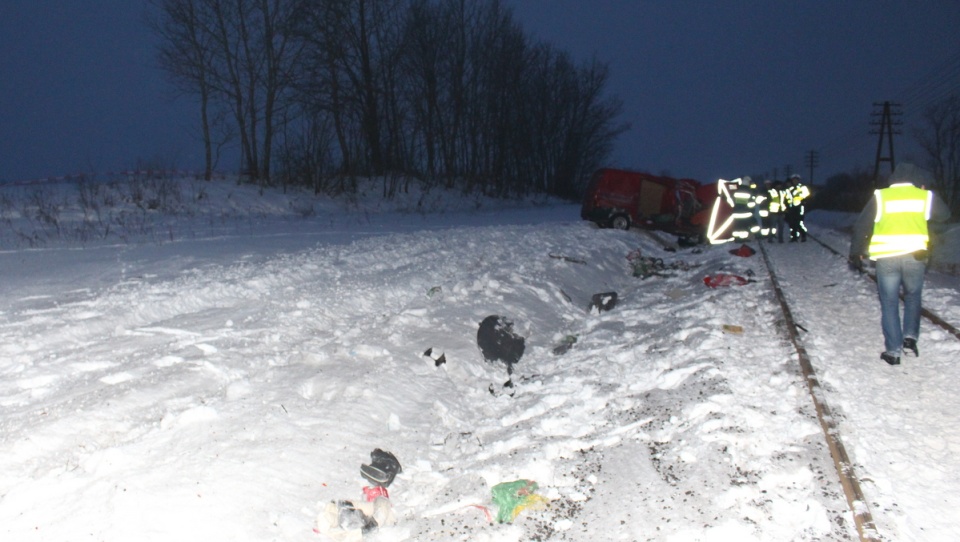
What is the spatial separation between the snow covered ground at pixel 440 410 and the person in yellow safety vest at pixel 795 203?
28.4 feet

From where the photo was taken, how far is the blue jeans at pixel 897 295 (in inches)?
247

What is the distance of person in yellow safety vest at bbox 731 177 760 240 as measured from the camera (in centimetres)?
1622

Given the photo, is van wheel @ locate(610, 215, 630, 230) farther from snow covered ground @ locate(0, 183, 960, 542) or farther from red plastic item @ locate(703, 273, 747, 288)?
snow covered ground @ locate(0, 183, 960, 542)

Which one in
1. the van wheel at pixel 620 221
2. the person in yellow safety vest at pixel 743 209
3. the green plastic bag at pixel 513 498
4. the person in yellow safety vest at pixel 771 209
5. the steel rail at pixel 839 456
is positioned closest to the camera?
the steel rail at pixel 839 456

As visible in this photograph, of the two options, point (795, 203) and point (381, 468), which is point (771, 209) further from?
point (381, 468)

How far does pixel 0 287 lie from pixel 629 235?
14.3 metres

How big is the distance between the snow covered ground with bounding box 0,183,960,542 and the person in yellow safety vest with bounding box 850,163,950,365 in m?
0.37

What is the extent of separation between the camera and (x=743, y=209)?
53.9 feet

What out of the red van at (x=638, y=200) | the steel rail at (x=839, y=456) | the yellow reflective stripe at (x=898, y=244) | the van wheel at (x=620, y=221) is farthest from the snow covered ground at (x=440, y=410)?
the van wheel at (x=620, y=221)

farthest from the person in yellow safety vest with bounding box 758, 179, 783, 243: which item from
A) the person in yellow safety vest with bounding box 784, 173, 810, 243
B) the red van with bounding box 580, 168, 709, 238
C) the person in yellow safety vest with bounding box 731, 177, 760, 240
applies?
the red van with bounding box 580, 168, 709, 238

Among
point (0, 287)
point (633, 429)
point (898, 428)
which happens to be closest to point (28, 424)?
point (633, 429)

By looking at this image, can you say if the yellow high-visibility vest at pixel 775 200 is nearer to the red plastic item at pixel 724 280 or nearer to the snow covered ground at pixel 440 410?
the red plastic item at pixel 724 280

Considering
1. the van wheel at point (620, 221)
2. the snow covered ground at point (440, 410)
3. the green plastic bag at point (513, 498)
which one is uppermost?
the van wheel at point (620, 221)

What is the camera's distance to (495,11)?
45.9m
